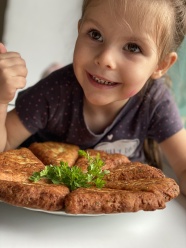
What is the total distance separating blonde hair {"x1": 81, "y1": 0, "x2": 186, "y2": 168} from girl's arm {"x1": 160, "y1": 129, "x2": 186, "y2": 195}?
0.27m

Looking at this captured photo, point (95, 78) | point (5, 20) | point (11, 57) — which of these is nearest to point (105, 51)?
point (95, 78)

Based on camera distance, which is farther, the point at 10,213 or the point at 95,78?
the point at 95,78

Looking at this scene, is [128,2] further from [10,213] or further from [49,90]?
[10,213]

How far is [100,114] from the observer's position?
1490mm

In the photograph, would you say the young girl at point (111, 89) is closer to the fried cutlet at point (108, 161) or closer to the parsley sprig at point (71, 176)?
the fried cutlet at point (108, 161)

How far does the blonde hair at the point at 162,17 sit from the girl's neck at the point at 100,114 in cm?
25

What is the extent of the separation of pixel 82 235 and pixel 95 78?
18.0 inches

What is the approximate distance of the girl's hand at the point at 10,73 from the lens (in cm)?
121

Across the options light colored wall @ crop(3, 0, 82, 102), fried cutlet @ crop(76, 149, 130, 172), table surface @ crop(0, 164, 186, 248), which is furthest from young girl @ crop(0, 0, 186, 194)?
light colored wall @ crop(3, 0, 82, 102)

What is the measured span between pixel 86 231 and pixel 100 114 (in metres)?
0.56

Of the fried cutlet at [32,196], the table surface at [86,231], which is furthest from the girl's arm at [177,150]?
the fried cutlet at [32,196]

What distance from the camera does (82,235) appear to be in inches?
38.3

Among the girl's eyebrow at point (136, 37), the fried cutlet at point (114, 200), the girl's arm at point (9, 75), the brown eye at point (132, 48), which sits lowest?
the fried cutlet at point (114, 200)

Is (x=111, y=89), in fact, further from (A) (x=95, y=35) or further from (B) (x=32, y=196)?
(B) (x=32, y=196)
